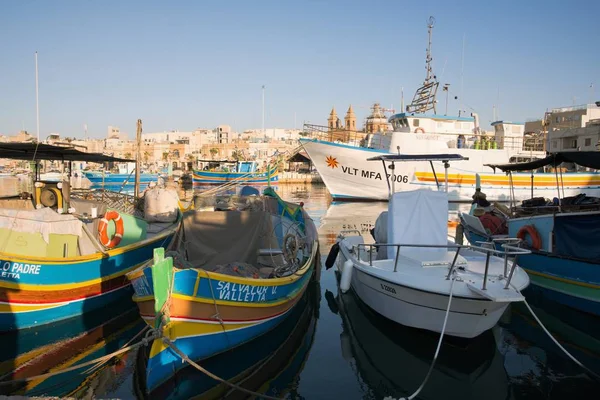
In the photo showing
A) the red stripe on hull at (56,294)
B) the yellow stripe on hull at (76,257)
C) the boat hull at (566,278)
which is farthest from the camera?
the boat hull at (566,278)

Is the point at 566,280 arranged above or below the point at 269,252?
below

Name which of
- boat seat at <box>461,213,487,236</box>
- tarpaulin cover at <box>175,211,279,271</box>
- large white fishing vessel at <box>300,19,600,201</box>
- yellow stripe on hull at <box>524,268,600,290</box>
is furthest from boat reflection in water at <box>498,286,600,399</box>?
large white fishing vessel at <box>300,19,600,201</box>

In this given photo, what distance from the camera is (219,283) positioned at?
7.86m

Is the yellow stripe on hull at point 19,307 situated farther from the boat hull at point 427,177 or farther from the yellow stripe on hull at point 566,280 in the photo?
the boat hull at point 427,177

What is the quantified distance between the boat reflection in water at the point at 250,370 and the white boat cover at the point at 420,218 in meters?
3.12

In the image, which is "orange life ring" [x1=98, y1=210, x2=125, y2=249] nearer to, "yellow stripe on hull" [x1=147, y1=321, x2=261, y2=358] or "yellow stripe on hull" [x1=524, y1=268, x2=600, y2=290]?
"yellow stripe on hull" [x1=147, y1=321, x2=261, y2=358]

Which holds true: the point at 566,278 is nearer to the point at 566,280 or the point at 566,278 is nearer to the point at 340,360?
the point at 566,280

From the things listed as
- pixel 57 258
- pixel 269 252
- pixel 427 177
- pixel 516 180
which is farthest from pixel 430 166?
pixel 57 258

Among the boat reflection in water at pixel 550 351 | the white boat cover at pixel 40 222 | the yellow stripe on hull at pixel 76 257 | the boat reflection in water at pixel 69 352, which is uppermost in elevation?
the white boat cover at pixel 40 222

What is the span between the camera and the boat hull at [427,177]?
38156mm

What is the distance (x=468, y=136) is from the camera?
40406mm

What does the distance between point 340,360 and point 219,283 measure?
2880mm

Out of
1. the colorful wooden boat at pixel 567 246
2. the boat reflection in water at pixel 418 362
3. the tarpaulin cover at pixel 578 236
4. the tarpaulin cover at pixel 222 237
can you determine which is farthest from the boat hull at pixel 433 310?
the tarpaulin cover at pixel 578 236

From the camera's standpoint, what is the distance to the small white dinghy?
322 inches
